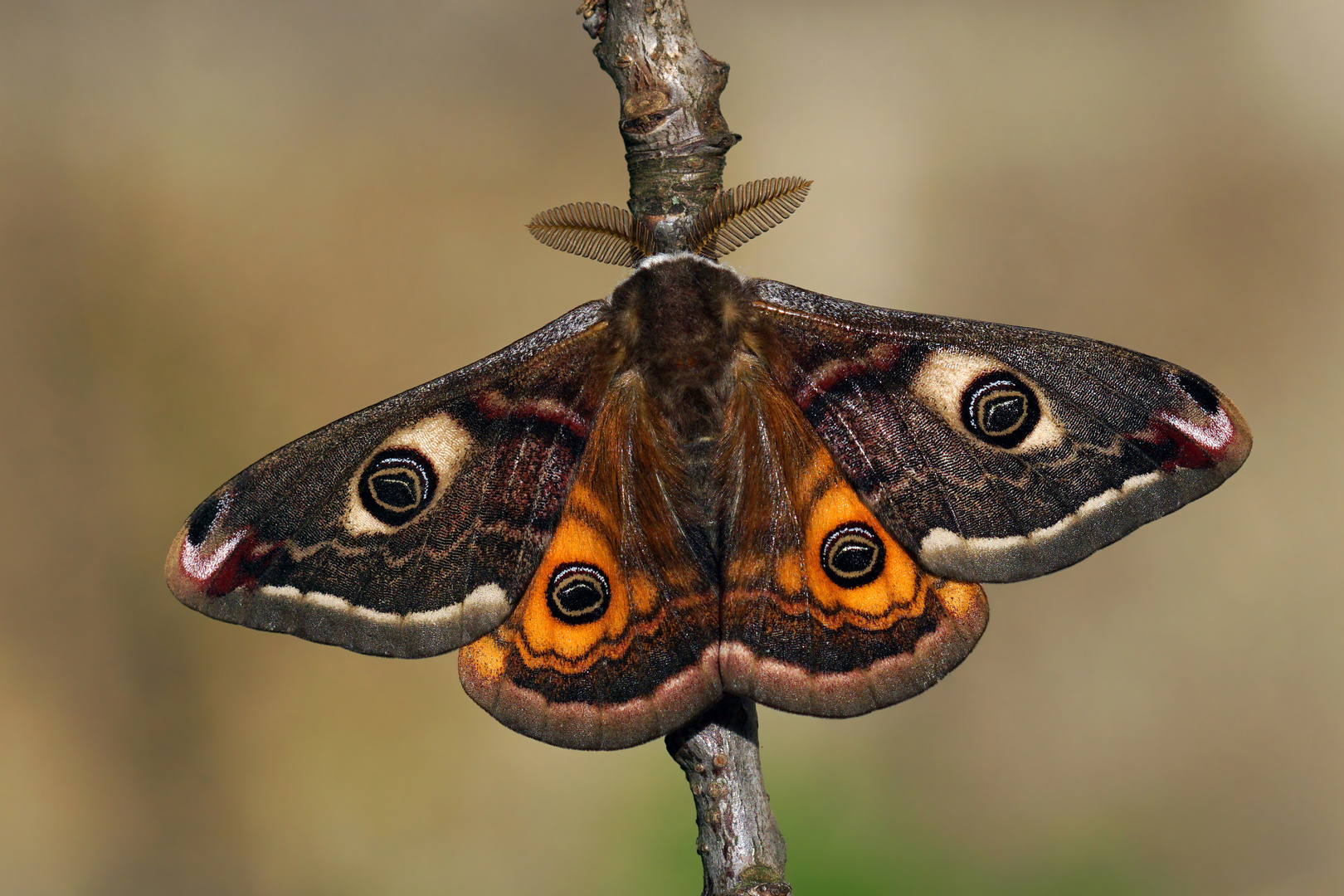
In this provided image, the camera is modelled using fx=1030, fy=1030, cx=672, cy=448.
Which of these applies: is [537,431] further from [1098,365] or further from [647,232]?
[1098,365]

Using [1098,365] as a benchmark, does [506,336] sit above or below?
above

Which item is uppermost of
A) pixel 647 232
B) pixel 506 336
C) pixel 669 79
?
pixel 506 336

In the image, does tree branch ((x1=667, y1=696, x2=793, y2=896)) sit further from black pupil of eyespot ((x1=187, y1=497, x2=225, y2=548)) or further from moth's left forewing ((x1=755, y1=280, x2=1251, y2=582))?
black pupil of eyespot ((x1=187, y1=497, x2=225, y2=548))

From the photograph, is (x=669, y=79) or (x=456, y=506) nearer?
(x=456, y=506)

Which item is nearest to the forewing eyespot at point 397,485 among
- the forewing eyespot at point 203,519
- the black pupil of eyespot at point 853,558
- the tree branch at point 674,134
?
the forewing eyespot at point 203,519

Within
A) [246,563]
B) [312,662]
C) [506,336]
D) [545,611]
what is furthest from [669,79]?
[312,662]

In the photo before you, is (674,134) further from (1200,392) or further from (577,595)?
(1200,392)

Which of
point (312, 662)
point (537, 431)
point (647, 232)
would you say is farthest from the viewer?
point (312, 662)

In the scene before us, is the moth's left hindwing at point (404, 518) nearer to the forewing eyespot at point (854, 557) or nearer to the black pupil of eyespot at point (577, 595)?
the black pupil of eyespot at point (577, 595)
